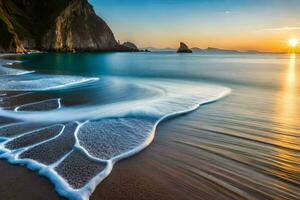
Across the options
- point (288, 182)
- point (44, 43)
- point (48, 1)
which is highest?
point (48, 1)

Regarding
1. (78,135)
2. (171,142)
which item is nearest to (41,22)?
(78,135)

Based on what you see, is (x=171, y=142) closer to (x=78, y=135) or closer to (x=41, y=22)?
(x=78, y=135)

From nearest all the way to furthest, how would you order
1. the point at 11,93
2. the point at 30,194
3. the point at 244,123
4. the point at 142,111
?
the point at 30,194
the point at 244,123
the point at 142,111
the point at 11,93

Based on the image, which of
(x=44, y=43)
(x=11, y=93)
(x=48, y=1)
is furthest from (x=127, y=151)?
(x=48, y=1)

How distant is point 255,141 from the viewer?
329 inches

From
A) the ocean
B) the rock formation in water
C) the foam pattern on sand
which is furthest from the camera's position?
the rock formation in water

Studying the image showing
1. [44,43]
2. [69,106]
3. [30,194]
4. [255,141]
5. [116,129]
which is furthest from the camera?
[44,43]

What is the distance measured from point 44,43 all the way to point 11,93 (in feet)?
489

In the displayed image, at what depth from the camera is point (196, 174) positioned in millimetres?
6098

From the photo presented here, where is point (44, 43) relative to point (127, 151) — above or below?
above

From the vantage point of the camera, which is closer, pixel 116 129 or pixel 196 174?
pixel 196 174

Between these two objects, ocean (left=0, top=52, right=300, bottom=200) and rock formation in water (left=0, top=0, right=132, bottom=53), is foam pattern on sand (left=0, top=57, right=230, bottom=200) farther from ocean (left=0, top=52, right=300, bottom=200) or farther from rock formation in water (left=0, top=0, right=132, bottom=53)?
rock formation in water (left=0, top=0, right=132, bottom=53)

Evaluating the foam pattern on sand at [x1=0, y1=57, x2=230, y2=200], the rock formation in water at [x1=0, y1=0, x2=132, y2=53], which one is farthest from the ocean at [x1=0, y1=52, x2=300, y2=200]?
the rock formation in water at [x1=0, y1=0, x2=132, y2=53]

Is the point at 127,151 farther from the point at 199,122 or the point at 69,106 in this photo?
the point at 69,106
